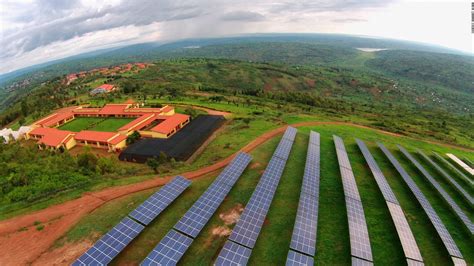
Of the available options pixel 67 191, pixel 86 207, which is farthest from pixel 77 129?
pixel 86 207

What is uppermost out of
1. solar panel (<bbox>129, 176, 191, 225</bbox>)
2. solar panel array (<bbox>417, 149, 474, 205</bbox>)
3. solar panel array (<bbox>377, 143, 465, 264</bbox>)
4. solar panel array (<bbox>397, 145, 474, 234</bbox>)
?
solar panel (<bbox>129, 176, 191, 225</bbox>)

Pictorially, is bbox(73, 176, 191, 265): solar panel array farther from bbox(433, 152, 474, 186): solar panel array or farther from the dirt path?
bbox(433, 152, 474, 186): solar panel array

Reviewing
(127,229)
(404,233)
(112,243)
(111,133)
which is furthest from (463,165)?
(111,133)

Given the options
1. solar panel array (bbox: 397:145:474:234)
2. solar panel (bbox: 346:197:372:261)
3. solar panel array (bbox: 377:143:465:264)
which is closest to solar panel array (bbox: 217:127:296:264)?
solar panel (bbox: 346:197:372:261)

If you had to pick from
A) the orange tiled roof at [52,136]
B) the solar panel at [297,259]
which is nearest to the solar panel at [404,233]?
the solar panel at [297,259]

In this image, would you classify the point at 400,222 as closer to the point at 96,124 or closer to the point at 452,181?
the point at 452,181

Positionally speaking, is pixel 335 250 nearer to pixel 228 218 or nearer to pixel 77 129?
pixel 228 218
